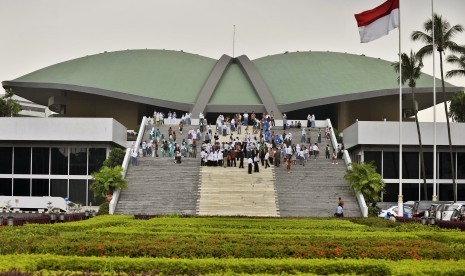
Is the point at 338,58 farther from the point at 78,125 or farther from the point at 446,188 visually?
the point at 78,125

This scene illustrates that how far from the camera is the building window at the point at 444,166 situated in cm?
5119

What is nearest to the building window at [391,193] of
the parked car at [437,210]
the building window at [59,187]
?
the parked car at [437,210]

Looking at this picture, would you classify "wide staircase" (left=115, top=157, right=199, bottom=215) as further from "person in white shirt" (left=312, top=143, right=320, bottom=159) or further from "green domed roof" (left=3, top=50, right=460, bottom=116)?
"green domed roof" (left=3, top=50, right=460, bottom=116)

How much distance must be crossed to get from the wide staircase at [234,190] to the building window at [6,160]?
9.39m

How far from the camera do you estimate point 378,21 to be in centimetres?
3978

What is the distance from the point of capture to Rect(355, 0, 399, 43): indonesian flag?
1556 inches

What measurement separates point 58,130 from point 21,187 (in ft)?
12.4

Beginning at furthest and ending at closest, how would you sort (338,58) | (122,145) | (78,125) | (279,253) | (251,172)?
(338,58), (122,145), (78,125), (251,172), (279,253)

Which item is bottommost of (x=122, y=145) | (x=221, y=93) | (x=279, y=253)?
(x=279, y=253)

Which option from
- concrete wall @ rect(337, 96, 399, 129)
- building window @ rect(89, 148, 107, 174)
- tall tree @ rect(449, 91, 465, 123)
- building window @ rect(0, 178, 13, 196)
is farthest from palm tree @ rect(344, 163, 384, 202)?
tall tree @ rect(449, 91, 465, 123)

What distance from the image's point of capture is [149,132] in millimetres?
52875

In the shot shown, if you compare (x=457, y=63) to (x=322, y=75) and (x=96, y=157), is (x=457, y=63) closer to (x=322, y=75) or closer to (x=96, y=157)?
(x=322, y=75)

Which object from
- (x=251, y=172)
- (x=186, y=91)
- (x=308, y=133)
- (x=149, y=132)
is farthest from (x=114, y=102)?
(x=251, y=172)

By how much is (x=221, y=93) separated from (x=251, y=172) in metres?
22.6
